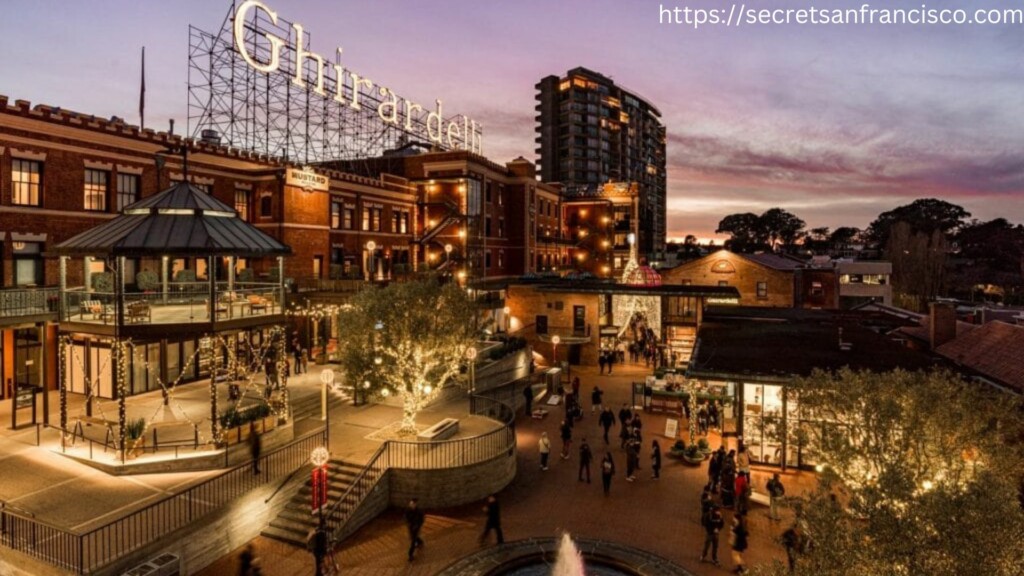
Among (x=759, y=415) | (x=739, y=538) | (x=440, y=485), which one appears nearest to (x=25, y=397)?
(x=440, y=485)

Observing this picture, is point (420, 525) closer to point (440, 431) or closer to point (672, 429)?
point (440, 431)

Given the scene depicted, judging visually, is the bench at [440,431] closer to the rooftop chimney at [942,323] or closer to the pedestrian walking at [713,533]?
the pedestrian walking at [713,533]

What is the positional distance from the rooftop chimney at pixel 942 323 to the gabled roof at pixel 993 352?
26.5 inches

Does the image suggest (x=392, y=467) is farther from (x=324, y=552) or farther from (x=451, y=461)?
(x=324, y=552)

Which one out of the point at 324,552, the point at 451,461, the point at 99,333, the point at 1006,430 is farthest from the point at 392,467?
the point at 1006,430

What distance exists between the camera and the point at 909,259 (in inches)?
2997

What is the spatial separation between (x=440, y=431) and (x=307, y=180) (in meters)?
22.5

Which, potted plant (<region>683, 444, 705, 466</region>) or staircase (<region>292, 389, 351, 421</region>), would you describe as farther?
staircase (<region>292, 389, 351, 421</region>)

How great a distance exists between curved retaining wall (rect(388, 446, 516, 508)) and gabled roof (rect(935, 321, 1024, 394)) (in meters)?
18.5

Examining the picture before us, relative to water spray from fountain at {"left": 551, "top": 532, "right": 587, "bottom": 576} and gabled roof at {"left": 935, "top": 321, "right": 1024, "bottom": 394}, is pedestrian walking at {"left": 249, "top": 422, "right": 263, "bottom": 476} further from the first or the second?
gabled roof at {"left": 935, "top": 321, "right": 1024, "bottom": 394}

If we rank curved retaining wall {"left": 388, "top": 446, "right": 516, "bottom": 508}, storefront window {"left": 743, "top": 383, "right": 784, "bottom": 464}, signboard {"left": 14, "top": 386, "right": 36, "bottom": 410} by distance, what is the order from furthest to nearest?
storefront window {"left": 743, "top": 383, "right": 784, "bottom": 464}, signboard {"left": 14, "top": 386, "right": 36, "bottom": 410}, curved retaining wall {"left": 388, "top": 446, "right": 516, "bottom": 508}

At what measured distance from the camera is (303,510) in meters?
16.2

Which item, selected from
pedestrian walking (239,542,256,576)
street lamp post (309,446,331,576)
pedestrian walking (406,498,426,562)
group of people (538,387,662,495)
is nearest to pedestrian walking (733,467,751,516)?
group of people (538,387,662,495)

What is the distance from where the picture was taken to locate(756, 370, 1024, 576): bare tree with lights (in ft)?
20.7
